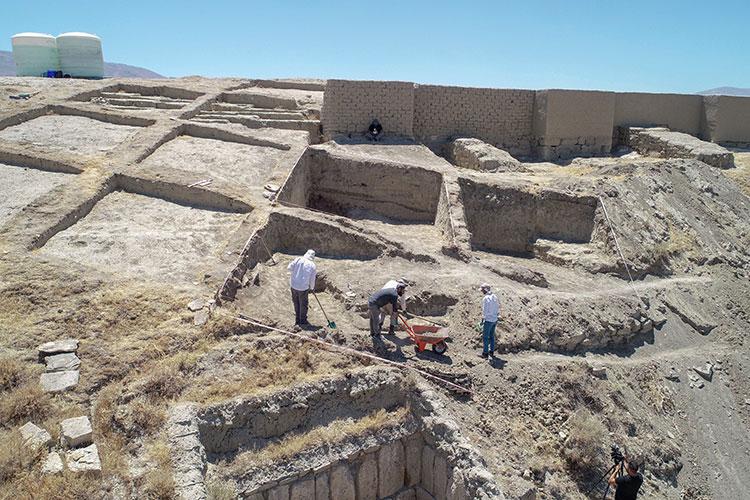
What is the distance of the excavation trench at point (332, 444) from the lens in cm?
648

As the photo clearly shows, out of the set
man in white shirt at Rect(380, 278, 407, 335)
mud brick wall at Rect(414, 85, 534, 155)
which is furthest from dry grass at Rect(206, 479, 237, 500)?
mud brick wall at Rect(414, 85, 534, 155)

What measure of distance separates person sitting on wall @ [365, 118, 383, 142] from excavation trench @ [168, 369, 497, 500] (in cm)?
970

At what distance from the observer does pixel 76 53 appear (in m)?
26.4

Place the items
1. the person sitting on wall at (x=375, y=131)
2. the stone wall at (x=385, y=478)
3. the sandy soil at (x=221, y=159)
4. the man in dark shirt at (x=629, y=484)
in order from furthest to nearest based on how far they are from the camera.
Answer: the person sitting on wall at (x=375, y=131) < the sandy soil at (x=221, y=159) < the stone wall at (x=385, y=478) < the man in dark shirt at (x=629, y=484)

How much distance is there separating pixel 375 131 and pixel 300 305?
881 cm

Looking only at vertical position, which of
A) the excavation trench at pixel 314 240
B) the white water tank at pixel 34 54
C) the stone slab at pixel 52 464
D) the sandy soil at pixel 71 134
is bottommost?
the stone slab at pixel 52 464

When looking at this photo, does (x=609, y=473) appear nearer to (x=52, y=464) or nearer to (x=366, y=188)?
(x=52, y=464)

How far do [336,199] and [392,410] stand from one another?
783 centimetres

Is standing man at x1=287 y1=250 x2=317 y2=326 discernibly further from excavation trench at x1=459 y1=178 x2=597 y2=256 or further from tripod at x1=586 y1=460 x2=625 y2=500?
excavation trench at x1=459 y1=178 x2=597 y2=256

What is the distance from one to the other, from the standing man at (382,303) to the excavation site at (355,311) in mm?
29

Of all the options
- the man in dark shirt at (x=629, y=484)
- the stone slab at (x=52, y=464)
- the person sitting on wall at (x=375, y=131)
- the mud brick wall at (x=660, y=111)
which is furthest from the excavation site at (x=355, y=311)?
the mud brick wall at (x=660, y=111)

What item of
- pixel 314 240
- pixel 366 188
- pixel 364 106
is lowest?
pixel 314 240

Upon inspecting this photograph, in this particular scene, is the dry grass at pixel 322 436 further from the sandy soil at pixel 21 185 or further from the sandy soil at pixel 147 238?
the sandy soil at pixel 21 185

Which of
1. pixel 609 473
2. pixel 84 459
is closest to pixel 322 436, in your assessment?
pixel 84 459
